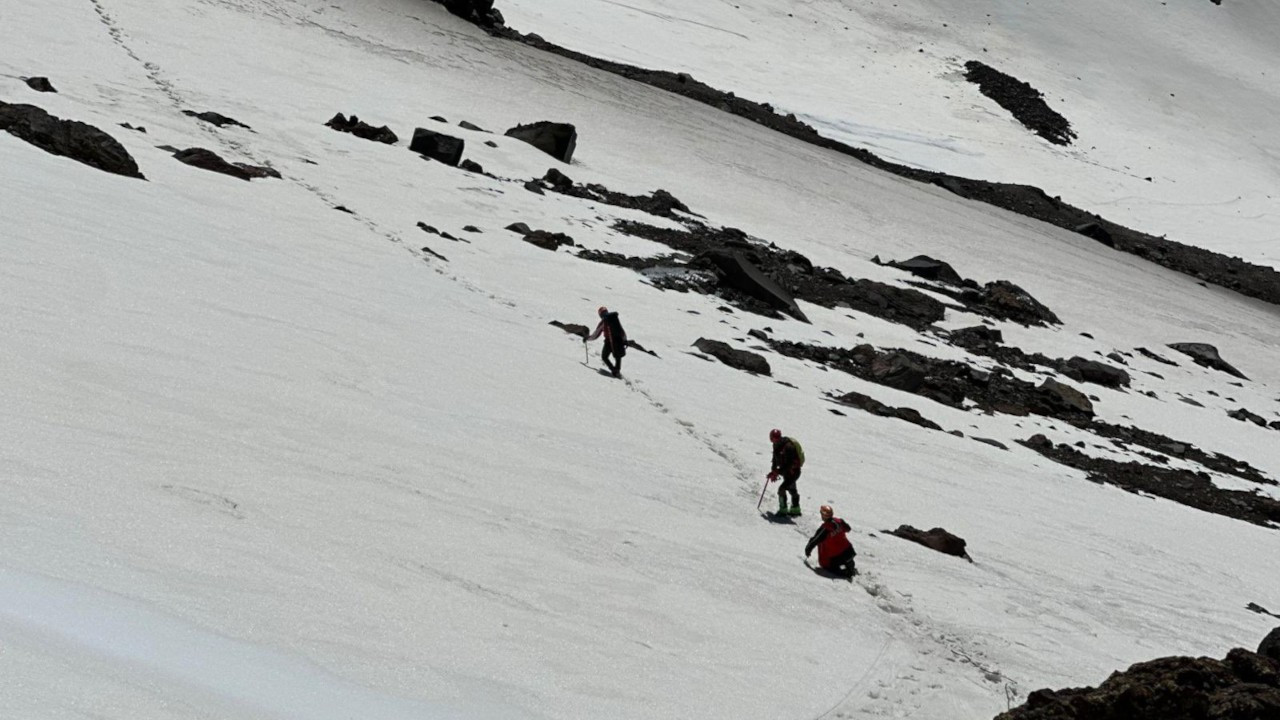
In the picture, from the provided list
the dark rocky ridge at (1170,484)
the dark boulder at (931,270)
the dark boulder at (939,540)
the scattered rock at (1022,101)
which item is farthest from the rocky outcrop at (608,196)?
the scattered rock at (1022,101)

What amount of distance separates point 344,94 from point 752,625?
102 ft

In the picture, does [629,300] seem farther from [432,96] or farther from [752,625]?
[432,96]

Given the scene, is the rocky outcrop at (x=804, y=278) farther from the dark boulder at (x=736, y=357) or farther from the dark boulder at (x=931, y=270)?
the dark boulder at (x=736, y=357)

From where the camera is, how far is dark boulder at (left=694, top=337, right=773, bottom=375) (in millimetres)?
20578

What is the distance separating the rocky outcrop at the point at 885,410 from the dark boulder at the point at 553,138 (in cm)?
1785

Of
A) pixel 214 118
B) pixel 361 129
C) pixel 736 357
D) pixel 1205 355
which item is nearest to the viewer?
pixel 736 357

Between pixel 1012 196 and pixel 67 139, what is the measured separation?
4695 centimetres

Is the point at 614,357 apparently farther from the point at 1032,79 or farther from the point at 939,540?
the point at 1032,79

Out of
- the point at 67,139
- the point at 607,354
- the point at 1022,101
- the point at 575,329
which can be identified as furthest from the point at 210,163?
the point at 1022,101

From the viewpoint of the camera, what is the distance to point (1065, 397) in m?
26.0

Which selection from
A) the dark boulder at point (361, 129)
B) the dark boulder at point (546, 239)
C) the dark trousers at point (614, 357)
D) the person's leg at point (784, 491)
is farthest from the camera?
the dark boulder at point (361, 129)

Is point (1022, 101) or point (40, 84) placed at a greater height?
point (1022, 101)

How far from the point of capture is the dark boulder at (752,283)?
87.7 feet

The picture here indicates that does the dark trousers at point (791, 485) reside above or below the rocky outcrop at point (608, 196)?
below
